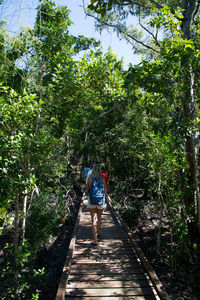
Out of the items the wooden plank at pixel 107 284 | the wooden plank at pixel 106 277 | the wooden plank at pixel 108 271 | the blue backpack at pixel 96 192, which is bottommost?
the wooden plank at pixel 107 284

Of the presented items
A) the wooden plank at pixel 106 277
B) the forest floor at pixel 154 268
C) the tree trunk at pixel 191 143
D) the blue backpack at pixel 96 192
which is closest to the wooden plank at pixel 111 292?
the wooden plank at pixel 106 277

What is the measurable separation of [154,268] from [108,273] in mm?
1727

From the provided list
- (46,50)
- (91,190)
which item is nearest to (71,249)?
(91,190)

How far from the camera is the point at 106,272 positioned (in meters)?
3.71

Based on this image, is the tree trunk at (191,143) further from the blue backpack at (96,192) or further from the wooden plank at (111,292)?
the wooden plank at (111,292)

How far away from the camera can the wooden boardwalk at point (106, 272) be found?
10.3 ft

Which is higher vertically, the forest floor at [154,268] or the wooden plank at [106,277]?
the wooden plank at [106,277]

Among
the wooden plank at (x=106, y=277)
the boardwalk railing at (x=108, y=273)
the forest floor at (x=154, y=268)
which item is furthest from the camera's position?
the forest floor at (x=154, y=268)

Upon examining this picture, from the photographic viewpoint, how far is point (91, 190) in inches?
173

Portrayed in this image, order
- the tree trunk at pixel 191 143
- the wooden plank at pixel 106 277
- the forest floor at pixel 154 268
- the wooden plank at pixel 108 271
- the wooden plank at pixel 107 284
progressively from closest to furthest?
the wooden plank at pixel 107 284, the wooden plank at pixel 106 277, the wooden plank at pixel 108 271, the forest floor at pixel 154 268, the tree trunk at pixel 191 143

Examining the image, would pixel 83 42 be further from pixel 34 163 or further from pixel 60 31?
pixel 34 163

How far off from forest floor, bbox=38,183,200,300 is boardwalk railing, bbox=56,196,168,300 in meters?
0.86

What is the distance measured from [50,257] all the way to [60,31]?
573cm

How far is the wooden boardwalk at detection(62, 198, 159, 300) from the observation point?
313cm
